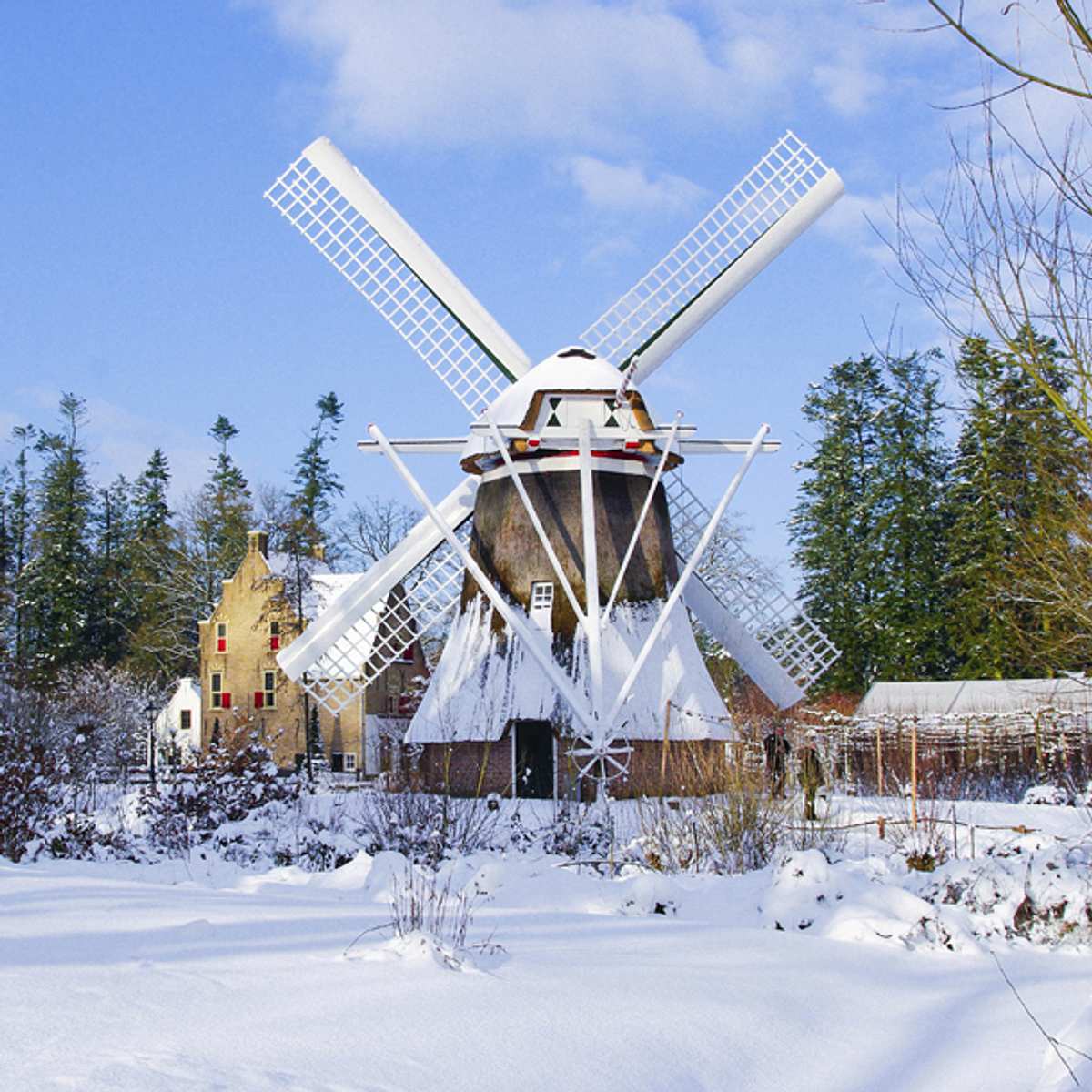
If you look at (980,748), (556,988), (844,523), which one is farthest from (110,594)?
(556,988)

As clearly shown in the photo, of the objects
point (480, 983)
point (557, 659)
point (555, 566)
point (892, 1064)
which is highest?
point (555, 566)

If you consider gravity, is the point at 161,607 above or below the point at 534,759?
above

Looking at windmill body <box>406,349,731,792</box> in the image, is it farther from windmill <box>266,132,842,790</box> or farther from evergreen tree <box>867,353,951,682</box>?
evergreen tree <box>867,353,951,682</box>

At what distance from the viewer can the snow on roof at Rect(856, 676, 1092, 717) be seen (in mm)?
33094

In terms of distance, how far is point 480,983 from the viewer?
18.1 ft

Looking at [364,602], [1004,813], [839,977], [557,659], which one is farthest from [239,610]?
[839,977]

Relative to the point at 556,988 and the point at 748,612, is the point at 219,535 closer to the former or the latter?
the point at 748,612

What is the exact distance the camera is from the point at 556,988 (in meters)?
5.68

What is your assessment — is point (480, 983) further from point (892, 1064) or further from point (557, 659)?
point (557, 659)

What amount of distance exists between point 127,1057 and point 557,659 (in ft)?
52.2

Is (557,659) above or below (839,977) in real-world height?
above

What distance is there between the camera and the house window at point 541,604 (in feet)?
65.9

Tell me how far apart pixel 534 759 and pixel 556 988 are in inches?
576

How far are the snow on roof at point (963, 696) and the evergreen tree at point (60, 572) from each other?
33725mm
